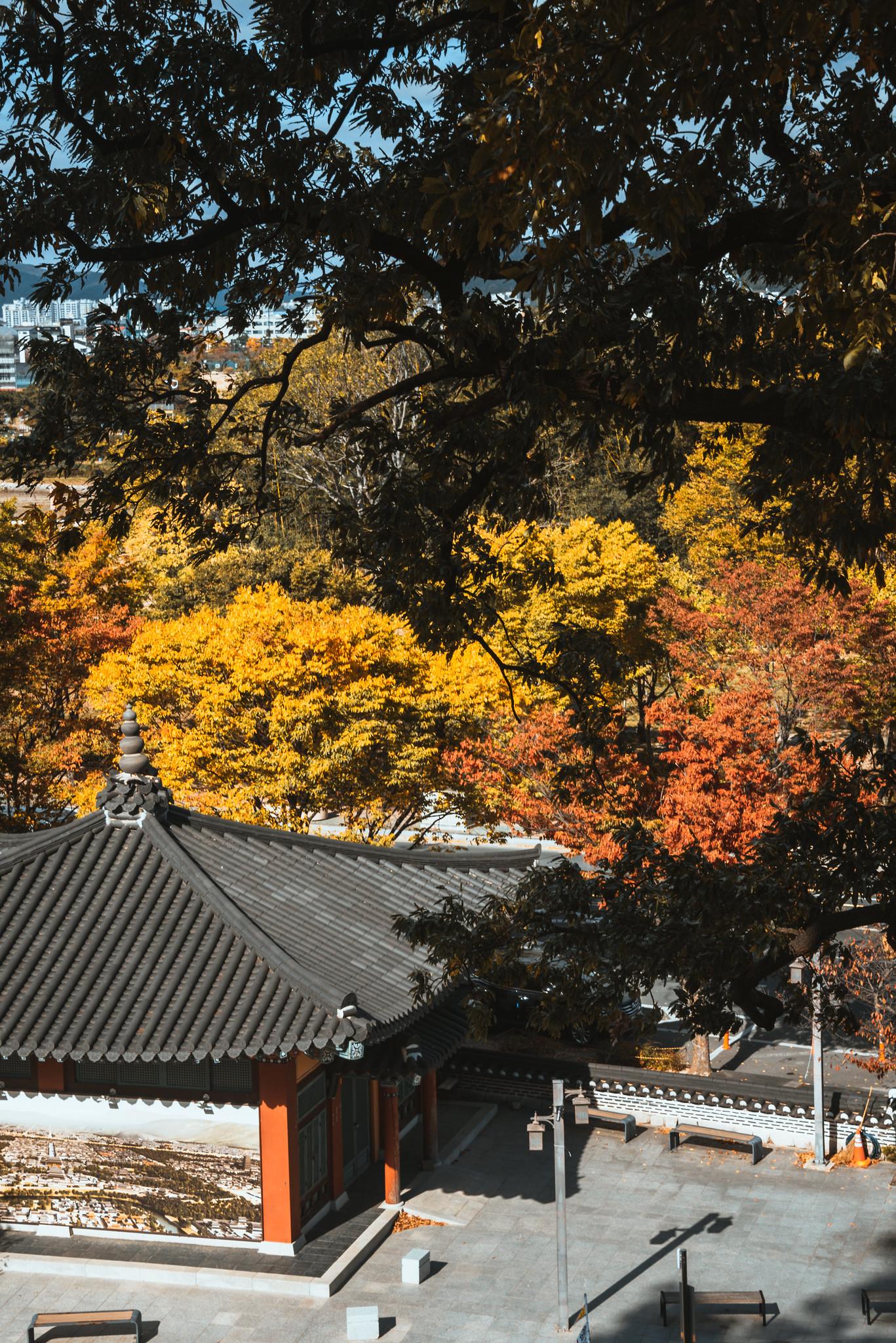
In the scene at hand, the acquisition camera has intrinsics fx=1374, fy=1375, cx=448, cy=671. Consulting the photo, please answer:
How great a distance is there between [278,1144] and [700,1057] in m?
11.1

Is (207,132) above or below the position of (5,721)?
above

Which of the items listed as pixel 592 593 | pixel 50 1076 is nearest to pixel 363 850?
pixel 50 1076

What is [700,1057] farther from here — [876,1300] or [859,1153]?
[876,1300]

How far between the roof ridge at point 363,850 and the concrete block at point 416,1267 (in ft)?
21.6

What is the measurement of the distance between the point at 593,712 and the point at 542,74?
5.62 meters

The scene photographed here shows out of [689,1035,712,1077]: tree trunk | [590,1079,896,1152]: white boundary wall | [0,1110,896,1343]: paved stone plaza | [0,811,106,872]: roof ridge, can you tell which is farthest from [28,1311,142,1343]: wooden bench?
[689,1035,712,1077]: tree trunk

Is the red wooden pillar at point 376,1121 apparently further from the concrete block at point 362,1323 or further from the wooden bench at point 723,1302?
the wooden bench at point 723,1302

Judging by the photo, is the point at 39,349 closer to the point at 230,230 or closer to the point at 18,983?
the point at 230,230

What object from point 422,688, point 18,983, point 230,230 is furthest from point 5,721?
point 230,230

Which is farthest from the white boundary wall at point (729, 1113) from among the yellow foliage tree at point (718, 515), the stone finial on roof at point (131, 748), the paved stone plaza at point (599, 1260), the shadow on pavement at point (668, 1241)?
the yellow foliage tree at point (718, 515)

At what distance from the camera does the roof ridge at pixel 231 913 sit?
60.5ft

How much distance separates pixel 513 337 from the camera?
9969 millimetres

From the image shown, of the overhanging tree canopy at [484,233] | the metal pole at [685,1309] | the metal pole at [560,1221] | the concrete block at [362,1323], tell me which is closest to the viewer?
the overhanging tree canopy at [484,233]

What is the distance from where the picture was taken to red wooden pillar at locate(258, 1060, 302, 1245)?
19.0m
